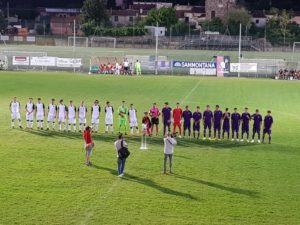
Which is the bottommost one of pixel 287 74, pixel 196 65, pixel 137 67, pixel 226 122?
pixel 226 122

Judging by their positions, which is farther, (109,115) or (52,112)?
(52,112)

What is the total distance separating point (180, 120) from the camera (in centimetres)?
2542

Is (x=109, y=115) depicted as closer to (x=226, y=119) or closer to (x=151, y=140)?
(x=151, y=140)

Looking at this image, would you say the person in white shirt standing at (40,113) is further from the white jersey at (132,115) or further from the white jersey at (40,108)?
the white jersey at (132,115)

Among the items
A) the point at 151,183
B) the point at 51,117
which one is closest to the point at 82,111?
the point at 51,117

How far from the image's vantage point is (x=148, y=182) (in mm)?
17344

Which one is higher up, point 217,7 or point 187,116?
point 217,7

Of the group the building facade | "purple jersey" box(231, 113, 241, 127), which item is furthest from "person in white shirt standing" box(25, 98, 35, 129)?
the building facade

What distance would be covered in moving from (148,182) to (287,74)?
42.5 metres

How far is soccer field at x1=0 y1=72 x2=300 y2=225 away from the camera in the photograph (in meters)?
14.4

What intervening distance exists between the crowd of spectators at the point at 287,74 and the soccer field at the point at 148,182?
2719 cm

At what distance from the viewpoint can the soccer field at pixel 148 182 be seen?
14.4 metres

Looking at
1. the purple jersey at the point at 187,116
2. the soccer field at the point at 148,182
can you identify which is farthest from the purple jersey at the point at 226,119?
the purple jersey at the point at 187,116

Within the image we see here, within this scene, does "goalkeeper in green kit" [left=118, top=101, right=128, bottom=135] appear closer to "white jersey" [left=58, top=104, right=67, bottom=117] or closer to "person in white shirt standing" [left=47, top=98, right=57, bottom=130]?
"white jersey" [left=58, top=104, right=67, bottom=117]
